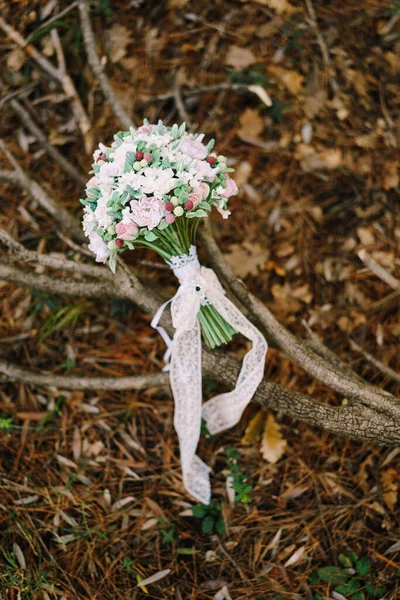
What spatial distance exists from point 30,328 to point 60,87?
164 centimetres

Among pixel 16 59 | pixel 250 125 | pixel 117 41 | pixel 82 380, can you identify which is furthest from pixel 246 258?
pixel 16 59

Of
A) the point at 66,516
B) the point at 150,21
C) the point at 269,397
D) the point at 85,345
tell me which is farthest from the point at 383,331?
the point at 150,21

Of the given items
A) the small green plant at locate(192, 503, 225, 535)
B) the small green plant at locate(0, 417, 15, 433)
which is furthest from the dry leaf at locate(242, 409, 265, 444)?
the small green plant at locate(0, 417, 15, 433)

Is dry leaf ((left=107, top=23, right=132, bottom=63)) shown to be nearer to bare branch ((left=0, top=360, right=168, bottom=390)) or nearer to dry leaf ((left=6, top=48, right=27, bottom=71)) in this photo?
dry leaf ((left=6, top=48, right=27, bottom=71))

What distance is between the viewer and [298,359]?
2438 mm

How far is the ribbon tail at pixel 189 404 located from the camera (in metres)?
2.41

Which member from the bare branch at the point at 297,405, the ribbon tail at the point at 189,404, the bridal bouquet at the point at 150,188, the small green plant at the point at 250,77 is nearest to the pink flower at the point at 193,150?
the bridal bouquet at the point at 150,188

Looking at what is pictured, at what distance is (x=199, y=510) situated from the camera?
104 inches

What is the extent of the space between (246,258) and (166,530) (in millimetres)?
1636

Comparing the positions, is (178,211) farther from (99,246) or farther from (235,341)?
(235,341)

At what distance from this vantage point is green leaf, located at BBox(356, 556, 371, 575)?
96.2 inches

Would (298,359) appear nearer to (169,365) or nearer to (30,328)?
(169,365)

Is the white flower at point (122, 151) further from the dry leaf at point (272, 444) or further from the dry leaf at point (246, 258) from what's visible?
A: the dry leaf at point (272, 444)

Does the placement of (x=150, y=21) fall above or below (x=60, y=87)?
above
